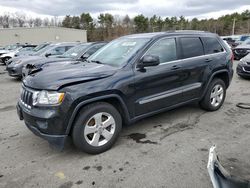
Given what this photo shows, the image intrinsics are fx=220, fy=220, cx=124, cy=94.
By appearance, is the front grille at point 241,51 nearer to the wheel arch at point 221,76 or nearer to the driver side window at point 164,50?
the wheel arch at point 221,76

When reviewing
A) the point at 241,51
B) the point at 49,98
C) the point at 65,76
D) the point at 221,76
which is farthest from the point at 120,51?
the point at 241,51

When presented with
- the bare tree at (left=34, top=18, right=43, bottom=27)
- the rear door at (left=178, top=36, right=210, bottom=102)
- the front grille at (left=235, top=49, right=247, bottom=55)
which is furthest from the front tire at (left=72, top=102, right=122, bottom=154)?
the bare tree at (left=34, top=18, right=43, bottom=27)

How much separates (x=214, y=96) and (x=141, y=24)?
71840 mm

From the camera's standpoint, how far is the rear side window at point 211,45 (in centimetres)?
482

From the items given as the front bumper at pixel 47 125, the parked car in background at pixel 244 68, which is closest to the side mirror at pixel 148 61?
the front bumper at pixel 47 125

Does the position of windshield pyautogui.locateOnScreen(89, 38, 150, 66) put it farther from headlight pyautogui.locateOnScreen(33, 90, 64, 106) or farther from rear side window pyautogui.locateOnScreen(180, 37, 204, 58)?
headlight pyautogui.locateOnScreen(33, 90, 64, 106)

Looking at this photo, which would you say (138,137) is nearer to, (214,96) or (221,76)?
(214,96)

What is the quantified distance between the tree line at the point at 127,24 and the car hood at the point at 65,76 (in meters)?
55.4

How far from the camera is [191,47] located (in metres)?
4.52

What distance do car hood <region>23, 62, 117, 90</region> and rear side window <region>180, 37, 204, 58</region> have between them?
5.54ft

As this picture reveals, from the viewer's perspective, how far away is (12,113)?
533cm

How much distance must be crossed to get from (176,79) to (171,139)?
1.13 m

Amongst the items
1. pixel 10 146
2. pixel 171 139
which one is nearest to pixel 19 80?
pixel 10 146

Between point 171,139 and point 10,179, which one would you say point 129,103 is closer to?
point 171,139
